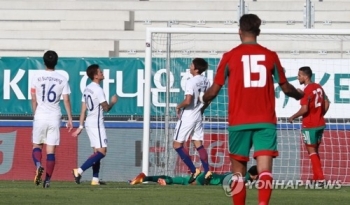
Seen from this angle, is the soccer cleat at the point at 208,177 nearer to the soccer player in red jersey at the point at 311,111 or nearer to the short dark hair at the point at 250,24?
the soccer player in red jersey at the point at 311,111

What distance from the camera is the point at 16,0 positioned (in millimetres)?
25219

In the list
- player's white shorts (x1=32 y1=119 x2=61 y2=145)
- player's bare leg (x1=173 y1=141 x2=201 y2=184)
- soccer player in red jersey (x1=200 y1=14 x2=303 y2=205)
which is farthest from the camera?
player's bare leg (x1=173 y1=141 x2=201 y2=184)

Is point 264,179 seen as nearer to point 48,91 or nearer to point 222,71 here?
point 222,71

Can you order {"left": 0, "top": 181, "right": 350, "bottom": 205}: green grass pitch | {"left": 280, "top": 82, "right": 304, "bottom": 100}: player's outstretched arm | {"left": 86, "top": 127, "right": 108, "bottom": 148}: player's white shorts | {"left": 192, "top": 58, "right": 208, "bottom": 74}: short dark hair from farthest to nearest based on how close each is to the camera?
1. {"left": 86, "top": 127, "right": 108, "bottom": 148}: player's white shorts
2. {"left": 192, "top": 58, "right": 208, "bottom": 74}: short dark hair
3. {"left": 0, "top": 181, "right": 350, "bottom": 205}: green grass pitch
4. {"left": 280, "top": 82, "right": 304, "bottom": 100}: player's outstretched arm

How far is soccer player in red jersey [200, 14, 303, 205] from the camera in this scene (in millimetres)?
8844

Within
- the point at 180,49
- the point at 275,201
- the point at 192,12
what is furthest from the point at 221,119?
the point at 275,201

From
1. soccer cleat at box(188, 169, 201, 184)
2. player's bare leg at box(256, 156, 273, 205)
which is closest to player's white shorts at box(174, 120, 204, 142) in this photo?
soccer cleat at box(188, 169, 201, 184)

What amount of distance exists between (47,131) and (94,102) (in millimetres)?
1801

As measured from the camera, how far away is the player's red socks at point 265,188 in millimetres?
8680

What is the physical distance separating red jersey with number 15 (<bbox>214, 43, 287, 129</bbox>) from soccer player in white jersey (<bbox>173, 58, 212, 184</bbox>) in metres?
7.23

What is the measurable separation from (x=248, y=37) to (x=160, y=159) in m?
9.56

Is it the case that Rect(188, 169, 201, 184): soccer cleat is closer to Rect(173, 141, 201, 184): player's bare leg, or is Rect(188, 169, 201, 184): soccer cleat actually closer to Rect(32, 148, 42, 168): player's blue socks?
Rect(173, 141, 201, 184): player's bare leg

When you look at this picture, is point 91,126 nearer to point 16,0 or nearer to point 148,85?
point 148,85

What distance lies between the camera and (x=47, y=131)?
14.9 m
